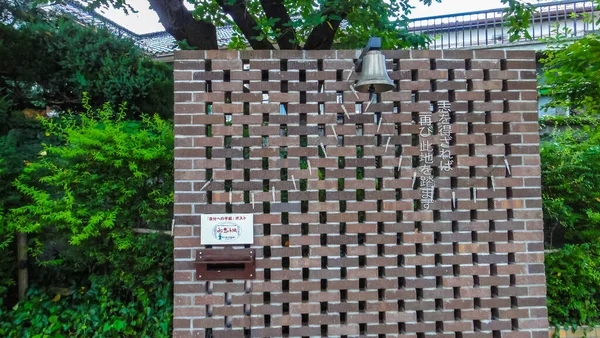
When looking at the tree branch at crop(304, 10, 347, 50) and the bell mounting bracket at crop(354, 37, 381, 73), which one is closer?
the bell mounting bracket at crop(354, 37, 381, 73)

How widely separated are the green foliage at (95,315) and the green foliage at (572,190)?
3.79 metres

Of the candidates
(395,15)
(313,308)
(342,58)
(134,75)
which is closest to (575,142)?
(395,15)

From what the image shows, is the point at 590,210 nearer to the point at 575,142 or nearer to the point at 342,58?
the point at 575,142

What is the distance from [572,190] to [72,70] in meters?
5.96

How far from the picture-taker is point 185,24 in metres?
4.64

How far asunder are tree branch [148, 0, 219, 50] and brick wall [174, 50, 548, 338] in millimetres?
2176

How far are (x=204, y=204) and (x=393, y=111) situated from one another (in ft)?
5.15

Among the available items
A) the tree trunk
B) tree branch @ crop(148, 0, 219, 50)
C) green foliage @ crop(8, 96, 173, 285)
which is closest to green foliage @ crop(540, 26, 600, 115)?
tree branch @ crop(148, 0, 219, 50)

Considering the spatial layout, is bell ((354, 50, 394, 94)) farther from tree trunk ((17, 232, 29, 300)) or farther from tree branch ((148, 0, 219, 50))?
tree trunk ((17, 232, 29, 300))

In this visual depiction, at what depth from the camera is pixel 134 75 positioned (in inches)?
184

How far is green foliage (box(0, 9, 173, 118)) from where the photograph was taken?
4492mm

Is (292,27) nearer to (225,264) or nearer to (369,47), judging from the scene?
(369,47)

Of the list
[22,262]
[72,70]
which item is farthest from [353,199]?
[72,70]

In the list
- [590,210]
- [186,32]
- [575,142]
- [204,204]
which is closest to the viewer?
[204,204]
